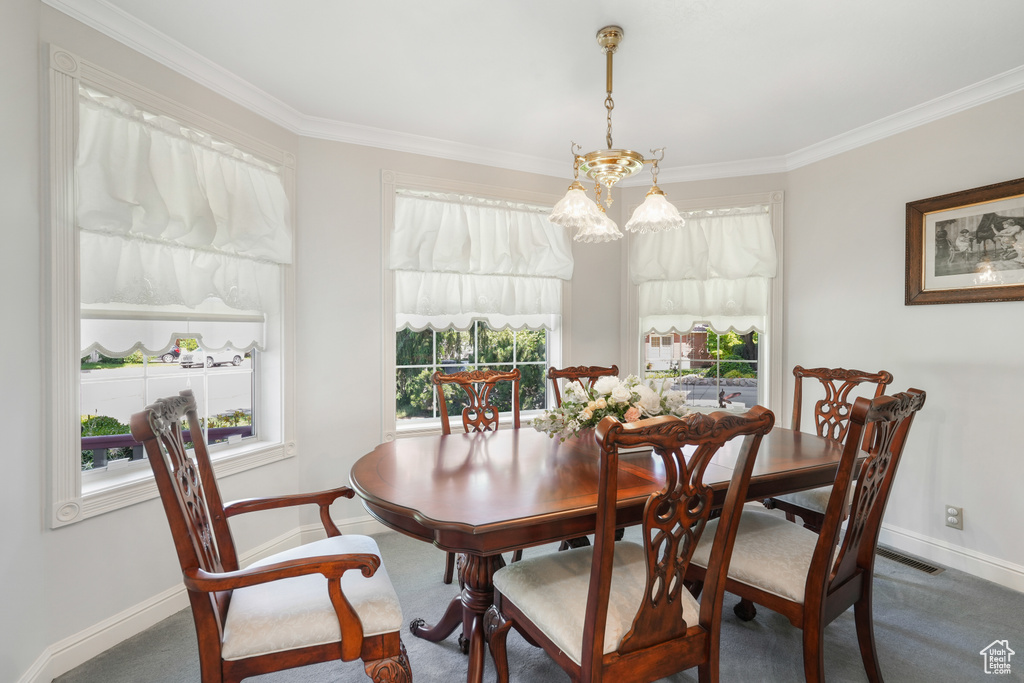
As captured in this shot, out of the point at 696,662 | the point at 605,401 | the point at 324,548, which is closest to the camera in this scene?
the point at 696,662

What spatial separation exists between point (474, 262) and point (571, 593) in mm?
2513

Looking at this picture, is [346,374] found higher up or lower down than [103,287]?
lower down

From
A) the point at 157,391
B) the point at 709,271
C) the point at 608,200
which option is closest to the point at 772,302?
the point at 709,271

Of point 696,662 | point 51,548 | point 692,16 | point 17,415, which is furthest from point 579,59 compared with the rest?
point 51,548

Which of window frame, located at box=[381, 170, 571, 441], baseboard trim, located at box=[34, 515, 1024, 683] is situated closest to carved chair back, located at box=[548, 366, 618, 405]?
window frame, located at box=[381, 170, 571, 441]

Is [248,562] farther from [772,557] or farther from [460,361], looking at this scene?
[772,557]

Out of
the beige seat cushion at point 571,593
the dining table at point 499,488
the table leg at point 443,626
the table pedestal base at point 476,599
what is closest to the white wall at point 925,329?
the dining table at point 499,488

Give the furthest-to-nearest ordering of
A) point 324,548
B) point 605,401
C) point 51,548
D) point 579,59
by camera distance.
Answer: point 579,59, point 605,401, point 51,548, point 324,548

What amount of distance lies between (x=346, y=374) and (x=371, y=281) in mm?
619

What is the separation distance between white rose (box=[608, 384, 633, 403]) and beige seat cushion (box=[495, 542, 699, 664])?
54 centimetres

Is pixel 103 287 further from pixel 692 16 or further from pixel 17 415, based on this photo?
pixel 692 16

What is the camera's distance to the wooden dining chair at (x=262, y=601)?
1.27 meters

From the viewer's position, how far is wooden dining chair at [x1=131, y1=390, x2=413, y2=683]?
49.9 inches

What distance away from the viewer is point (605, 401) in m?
2.04
